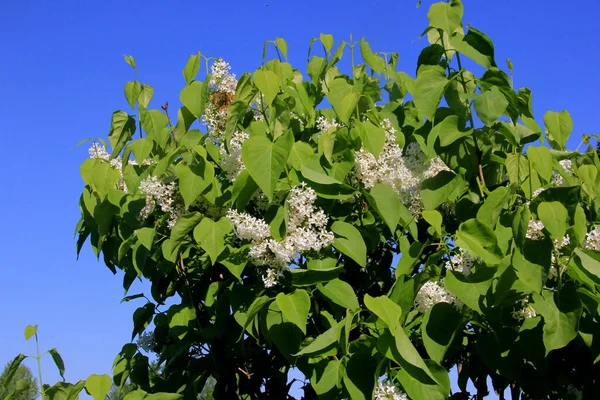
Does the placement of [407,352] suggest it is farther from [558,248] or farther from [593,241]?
[593,241]

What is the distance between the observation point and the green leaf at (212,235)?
231 centimetres

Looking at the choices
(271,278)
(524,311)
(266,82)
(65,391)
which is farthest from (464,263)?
(65,391)

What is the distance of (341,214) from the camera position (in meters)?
2.54

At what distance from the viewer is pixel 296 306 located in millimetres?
2152

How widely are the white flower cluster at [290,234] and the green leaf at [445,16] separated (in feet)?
2.30

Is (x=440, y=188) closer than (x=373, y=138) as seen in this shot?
No

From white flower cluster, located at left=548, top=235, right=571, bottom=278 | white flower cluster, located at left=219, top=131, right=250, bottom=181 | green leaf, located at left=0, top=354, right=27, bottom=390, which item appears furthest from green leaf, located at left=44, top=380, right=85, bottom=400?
white flower cluster, located at left=548, top=235, right=571, bottom=278

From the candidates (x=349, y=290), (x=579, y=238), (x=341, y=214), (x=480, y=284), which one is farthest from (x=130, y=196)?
(x=579, y=238)

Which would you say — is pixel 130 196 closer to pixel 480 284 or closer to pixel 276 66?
pixel 276 66

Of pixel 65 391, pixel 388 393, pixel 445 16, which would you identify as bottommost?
pixel 388 393

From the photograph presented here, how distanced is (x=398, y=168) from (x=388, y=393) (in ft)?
A: 2.72

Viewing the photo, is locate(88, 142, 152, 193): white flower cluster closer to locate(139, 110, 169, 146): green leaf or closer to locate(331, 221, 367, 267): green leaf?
locate(139, 110, 169, 146): green leaf

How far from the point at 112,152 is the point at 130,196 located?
220mm

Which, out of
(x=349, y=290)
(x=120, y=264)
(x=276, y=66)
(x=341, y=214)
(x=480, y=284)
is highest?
(x=276, y=66)
